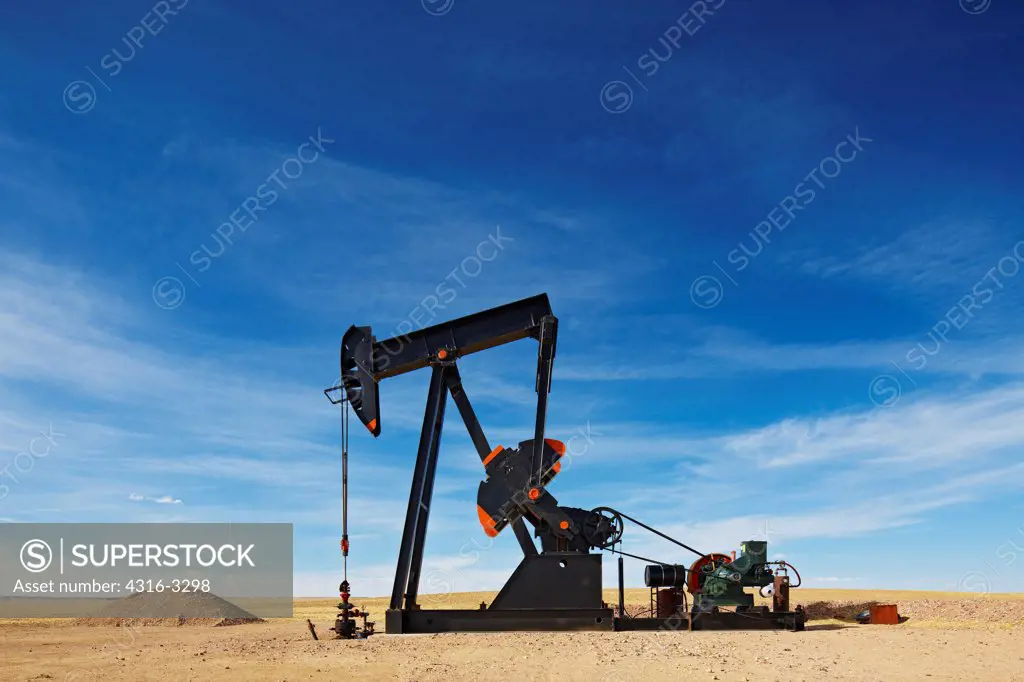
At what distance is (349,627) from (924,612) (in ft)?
35.5

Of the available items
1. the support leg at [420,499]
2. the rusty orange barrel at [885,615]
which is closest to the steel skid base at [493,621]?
the support leg at [420,499]

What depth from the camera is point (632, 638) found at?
11672 mm

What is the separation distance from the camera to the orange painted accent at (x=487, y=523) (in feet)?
41.5

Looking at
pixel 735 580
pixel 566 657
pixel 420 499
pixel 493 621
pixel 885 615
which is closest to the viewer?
pixel 566 657

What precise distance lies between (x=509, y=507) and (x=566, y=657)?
319 centimetres

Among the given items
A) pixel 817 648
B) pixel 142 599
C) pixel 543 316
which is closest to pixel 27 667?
pixel 543 316

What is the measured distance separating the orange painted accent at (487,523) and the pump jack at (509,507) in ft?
0.05

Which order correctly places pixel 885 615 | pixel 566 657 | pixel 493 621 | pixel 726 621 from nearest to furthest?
pixel 566 657
pixel 493 621
pixel 726 621
pixel 885 615

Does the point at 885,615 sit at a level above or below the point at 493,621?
below

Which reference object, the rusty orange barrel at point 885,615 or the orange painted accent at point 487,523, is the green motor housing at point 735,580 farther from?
the orange painted accent at point 487,523

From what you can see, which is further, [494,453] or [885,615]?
[885,615]

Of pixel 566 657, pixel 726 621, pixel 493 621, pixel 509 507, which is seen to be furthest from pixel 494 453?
pixel 726 621

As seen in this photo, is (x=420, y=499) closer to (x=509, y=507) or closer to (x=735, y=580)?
(x=509, y=507)

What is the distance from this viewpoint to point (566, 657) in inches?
384
